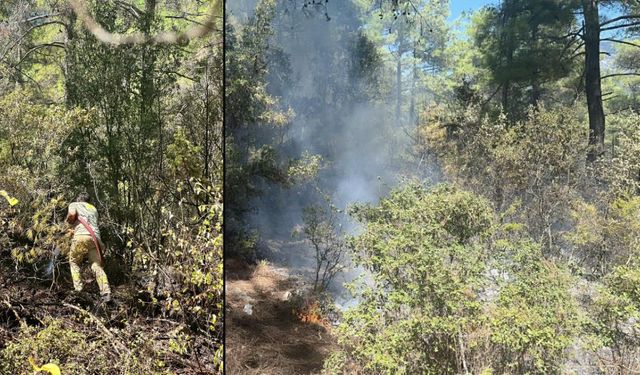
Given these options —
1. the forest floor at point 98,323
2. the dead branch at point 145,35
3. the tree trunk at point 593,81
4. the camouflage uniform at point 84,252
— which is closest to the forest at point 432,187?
the tree trunk at point 593,81

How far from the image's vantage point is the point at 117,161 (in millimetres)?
2557

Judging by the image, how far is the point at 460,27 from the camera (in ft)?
4.91

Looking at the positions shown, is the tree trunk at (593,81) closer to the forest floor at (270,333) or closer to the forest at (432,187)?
the forest at (432,187)

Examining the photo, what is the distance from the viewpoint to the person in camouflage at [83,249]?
2.52 meters

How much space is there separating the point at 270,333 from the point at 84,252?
146cm

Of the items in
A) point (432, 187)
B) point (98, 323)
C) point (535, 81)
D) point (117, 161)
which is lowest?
point (98, 323)

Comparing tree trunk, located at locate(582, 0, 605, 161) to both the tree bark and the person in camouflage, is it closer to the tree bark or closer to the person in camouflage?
the tree bark

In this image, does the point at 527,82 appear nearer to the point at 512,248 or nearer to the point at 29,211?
the point at 512,248

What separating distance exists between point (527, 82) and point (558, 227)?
406 millimetres

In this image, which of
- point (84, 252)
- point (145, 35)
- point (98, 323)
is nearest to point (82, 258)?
point (84, 252)

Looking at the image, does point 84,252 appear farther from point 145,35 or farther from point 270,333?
point 270,333

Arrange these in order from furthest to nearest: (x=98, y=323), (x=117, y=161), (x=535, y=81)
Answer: (x=117, y=161)
(x=98, y=323)
(x=535, y=81)

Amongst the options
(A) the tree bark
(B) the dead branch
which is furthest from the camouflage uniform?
(A) the tree bark

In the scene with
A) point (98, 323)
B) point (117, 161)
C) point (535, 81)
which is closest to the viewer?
point (535, 81)
